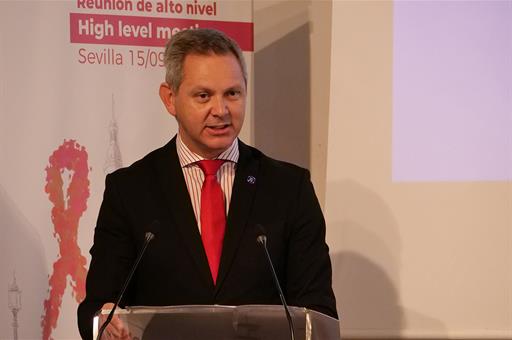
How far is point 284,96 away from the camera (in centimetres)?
416

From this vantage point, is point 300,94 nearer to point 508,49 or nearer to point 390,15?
point 390,15

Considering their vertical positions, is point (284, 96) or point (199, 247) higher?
point (284, 96)

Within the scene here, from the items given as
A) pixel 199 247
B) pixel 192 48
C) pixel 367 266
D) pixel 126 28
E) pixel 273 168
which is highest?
pixel 126 28

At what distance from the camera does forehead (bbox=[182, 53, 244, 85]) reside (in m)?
2.19

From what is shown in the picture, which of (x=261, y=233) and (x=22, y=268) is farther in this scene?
(x=22, y=268)

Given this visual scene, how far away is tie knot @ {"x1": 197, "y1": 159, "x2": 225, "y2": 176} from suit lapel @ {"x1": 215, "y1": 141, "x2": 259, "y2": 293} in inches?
2.5

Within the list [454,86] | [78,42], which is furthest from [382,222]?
[78,42]

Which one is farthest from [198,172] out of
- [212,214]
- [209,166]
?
[212,214]

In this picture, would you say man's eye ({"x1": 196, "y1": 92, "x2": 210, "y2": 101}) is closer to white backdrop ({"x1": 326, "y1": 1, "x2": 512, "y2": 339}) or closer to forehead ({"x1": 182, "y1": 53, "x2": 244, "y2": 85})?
forehead ({"x1": 182, "y1": 53, "x2": 244, "y2": 85})

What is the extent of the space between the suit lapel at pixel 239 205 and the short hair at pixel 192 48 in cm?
28

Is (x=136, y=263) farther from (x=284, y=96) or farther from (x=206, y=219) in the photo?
(x=284, y=96)

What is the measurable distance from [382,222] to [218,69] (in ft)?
5.74

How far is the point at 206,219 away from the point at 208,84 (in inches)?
15.6

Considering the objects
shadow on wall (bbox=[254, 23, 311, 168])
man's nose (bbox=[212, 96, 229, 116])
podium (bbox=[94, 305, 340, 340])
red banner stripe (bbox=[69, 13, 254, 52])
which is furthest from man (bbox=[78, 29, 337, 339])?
shadow on wall (bbox=[254, 23, 311, 168])
